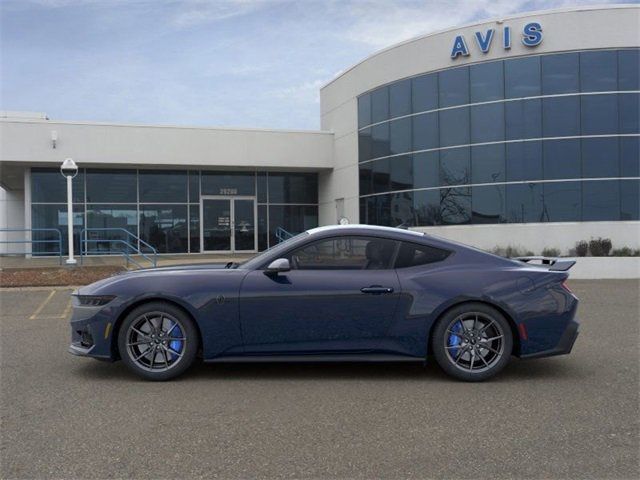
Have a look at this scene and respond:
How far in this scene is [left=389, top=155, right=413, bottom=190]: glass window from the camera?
2178 centimetres

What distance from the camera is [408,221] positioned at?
21.8m

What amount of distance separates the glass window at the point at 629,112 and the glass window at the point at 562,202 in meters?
2.30

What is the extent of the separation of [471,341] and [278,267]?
1909mm

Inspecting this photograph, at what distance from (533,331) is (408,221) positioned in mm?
16430

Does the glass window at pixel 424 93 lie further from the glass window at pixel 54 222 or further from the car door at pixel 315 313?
the car door at pixel 315 313

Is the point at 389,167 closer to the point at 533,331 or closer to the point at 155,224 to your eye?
the point at 155,224

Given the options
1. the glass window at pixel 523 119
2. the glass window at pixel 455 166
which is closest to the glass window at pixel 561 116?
the glass window at pixel 523 119

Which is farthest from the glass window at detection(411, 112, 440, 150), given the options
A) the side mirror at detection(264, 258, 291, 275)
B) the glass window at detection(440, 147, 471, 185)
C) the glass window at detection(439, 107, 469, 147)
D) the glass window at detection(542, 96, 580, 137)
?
the side mirror at detection(264, 258, 291, 275)

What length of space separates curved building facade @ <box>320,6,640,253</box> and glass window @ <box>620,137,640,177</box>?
32 millimetres

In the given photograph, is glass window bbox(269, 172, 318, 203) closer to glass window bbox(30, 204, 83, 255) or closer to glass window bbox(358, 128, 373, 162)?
glass window bbox(358, 128, 373, 162)

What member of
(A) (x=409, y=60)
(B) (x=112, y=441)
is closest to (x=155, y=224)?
(A) (x=409, y=60)

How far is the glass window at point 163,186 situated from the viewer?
24312 mm

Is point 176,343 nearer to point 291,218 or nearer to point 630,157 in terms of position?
point 630,157

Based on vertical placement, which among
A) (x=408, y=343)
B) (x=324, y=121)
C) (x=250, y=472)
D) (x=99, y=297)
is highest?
(x=324, y=121)
